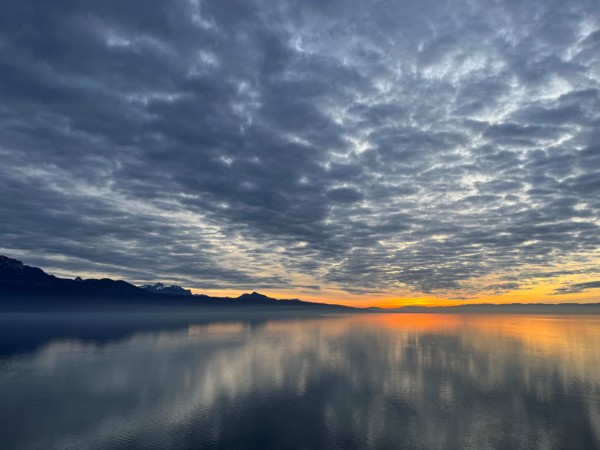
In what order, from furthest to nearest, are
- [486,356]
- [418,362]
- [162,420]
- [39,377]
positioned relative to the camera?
1. [486,356]
2. [418,362]
3. [39,377]
4. [162,420]

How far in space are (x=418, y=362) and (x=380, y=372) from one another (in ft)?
38.4

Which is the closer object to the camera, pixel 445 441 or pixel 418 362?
pixel 445 441

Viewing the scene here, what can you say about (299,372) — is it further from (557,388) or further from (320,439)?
(557,388)

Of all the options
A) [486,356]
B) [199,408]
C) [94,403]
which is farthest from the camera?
[486,356]

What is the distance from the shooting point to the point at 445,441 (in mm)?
25078

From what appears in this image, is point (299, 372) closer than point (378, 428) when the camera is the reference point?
No

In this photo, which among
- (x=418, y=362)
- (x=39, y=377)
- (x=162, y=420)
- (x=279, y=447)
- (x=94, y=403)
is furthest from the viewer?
(x=418, y=362)

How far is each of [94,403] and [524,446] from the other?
120ft

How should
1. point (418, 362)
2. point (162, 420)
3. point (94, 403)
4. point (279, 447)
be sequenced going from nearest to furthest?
1. point (279, 447)
2. point (162, 420)
3. point (94, 403)
4. point (418, 362)

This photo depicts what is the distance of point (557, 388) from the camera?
40656 mm

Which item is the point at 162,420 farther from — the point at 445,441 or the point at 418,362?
the point at 418,362

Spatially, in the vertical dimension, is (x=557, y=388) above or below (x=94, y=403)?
above

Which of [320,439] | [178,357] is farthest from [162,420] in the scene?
[178,357]

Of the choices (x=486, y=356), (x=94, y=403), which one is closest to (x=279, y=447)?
(x=94, y=403)
